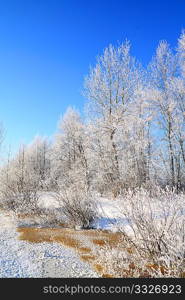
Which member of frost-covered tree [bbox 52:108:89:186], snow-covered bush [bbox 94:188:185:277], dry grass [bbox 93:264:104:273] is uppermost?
frost-covered tree [bbox 52:108:89:186]

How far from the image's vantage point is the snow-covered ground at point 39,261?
450 centimetres

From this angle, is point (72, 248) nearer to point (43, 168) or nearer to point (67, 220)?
point (67, 220)

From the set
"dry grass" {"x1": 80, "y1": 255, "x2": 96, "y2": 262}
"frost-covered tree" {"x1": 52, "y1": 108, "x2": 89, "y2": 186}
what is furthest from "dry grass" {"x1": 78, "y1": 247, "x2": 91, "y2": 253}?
"frost-covered tree" {"x1": 52, "y1": 108, "x2": 89, "y2": 186}

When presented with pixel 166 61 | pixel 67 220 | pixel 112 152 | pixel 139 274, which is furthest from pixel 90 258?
pixel 166 61

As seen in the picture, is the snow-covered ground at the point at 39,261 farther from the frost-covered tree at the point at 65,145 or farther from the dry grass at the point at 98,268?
the frost-covered tree at the point at 65,145

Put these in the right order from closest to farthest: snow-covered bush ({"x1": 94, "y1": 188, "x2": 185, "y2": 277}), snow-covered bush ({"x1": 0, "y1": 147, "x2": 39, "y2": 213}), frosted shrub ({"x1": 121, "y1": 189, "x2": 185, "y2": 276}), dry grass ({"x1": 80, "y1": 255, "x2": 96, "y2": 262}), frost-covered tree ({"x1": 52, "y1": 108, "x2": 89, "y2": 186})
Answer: snow-covered bush ({"x1": 94, "y1": 188, "x2": 185, "y2": 277}) → frosted shrub ({"x1": 121, "y1": 189, "x2": 185, "y2": 276}) → dry grass ({"x1": 80, "y1": 255, "x2": 96, "y2": 262}) → snow-covered bush ({"x1": 0, "y1": 147, "x2": 39, "y2": 213}) → frost-covered tree ({"x1": 52, "y1": 108, "x2": 89, "y2": 186})

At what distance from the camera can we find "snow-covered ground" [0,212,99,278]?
14.8ft

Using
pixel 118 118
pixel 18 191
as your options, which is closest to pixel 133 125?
pixel 118 118

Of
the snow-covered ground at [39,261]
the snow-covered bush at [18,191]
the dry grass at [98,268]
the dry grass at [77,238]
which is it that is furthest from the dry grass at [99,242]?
the snow-covered bush at [18,191]

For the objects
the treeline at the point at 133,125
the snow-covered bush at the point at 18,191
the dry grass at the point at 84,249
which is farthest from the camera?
the treeline at the point at 133,125

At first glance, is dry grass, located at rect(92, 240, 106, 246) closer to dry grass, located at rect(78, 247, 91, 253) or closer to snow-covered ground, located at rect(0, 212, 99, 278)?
dry grass, located at rect(78, 247, 91, 253)

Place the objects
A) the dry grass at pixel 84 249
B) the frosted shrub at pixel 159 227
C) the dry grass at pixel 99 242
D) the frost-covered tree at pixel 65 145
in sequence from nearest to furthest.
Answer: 1. the frosted shrub at pixel 159 227
2. the dry grass at pixel 84 249
3. the dry grass at pixel 99 242
4. the frost-covered tree at pixel 65 145

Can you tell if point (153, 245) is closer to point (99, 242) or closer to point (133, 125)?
point (99, 242)

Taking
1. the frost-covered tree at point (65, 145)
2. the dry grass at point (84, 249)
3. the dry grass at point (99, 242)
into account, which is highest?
the frost-covered tree at point (65, 145)
